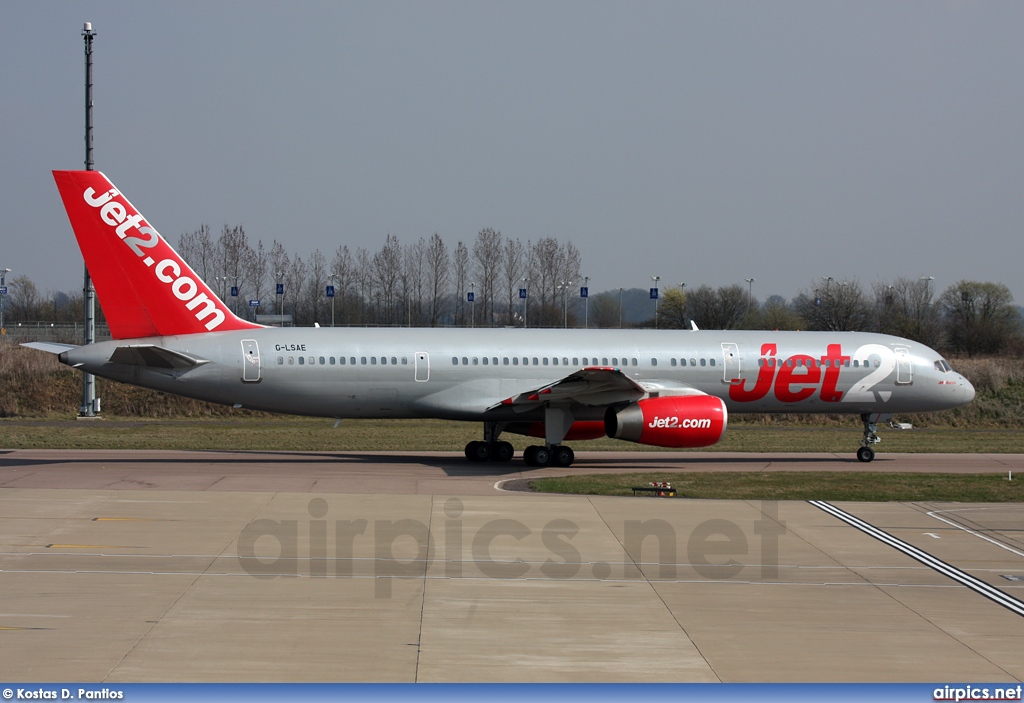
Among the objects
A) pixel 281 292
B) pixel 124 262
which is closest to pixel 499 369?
pixel 124 262

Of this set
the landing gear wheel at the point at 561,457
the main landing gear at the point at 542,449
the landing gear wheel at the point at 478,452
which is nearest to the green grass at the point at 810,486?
the main landing gear at the point at 542,449

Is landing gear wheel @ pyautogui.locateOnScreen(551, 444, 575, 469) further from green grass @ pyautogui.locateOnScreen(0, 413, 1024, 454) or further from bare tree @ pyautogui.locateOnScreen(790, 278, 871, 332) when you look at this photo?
bare tree @ pyautogui.locateOnScreen(790, 278, 871, 332)

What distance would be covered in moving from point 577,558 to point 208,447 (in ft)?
57.8

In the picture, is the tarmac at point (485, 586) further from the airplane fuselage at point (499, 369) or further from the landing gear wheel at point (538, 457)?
the landing gear wheel at point (538, 457)

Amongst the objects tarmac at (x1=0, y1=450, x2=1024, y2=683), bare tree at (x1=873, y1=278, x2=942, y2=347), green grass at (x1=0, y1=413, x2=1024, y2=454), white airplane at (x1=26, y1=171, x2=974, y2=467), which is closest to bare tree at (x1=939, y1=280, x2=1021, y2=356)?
bare tree at (x1=873, y1=278, x2=942, y2=347)

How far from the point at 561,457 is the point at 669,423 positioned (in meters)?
A: 3.27

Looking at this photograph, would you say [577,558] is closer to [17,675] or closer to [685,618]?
[685,618]

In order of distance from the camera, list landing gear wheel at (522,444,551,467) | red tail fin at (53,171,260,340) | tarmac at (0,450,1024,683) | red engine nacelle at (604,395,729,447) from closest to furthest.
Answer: tarmac at (0,450,1024,683) → red engine nacelle at (604,395,729,447) → red tail fin at (53,171,260,340) → landing gear wheel at (522,444,551,467)

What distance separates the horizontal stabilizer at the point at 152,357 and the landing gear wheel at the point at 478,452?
715 centimetres

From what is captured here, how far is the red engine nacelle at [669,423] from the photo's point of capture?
2369 centimetres

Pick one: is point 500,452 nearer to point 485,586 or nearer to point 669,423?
point 669,423

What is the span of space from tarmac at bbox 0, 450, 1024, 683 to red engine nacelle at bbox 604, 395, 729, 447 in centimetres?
424

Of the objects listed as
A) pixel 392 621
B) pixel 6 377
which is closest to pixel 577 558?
pixel 392 621

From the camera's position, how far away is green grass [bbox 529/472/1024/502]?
67.0 feet
